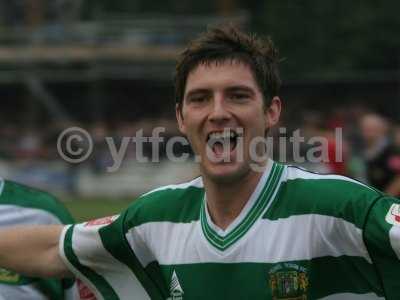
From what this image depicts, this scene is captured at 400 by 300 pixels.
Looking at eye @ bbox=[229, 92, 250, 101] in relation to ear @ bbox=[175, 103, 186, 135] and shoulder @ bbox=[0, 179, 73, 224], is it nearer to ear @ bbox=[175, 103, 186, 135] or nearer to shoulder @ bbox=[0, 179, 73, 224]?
ear @ bbox=[175, 103, 186, 135]

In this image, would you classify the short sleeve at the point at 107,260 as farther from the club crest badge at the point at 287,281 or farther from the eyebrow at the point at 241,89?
the eyebrow at the point at 241,89

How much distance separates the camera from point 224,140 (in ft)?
11.0

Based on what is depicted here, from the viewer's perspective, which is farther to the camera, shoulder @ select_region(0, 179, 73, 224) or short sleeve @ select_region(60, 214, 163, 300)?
shoulder @ select_region(0, 179, 73, 224)

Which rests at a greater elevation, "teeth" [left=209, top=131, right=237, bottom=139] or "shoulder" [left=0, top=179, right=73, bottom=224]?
"teeth" [left=209, top=131, right=237, bottom=139]

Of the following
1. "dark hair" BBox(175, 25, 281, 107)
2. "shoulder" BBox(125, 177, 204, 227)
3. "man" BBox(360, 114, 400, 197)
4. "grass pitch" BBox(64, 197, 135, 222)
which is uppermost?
"dark hair" BBox(175, 25, 281, 107)

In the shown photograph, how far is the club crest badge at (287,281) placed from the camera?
3312 mm

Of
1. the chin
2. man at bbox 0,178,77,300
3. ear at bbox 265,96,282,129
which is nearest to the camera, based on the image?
the chin

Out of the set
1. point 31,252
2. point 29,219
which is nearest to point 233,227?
point 31,252

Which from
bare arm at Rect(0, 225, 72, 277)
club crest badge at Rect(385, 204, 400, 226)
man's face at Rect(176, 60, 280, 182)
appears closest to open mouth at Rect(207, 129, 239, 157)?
man's face at Rect(176, 60, 280, 182)

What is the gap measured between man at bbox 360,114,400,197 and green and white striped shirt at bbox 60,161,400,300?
6299 millimetres

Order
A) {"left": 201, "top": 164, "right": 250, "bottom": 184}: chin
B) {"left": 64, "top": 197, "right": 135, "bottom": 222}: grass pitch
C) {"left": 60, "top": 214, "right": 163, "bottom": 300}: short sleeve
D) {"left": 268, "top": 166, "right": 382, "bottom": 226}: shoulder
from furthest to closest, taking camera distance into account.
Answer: {"left": 64, "top": 197, "right": 135, "bottom": 222}: grass pitch < {"left": 60, "top": 214, "right": 163, "bottom": 300}: short sleeve < {"left": 201, "top": 164, "right": 250, "bottom": 184}: chin < {"left": 268, "top": 166, "right": 382, "bottom": 226}: shoulder

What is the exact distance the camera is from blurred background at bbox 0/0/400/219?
22.2 meters

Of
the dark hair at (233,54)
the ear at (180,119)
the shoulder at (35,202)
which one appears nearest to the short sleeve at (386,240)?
the dark hair at (233,54)

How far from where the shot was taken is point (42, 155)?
22297 mm
